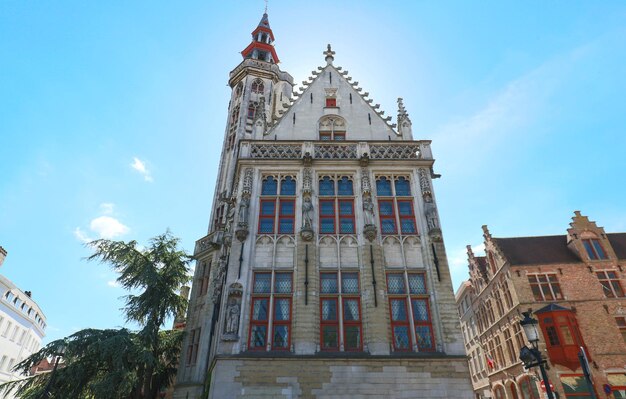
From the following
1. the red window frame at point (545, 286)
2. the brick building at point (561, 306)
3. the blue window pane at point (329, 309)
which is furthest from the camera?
the red window frame at point (545, 286)

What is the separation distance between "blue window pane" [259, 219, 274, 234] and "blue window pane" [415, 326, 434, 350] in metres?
7.07

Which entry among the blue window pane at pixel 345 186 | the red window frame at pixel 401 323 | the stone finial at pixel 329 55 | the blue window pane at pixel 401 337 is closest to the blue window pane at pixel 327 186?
the blue window pane at pixel 345 186

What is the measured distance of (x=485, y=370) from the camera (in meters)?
33.7

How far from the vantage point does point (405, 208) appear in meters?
16.5

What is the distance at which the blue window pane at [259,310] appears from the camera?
13.6 meters

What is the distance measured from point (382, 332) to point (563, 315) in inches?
647

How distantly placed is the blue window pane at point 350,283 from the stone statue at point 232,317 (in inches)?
163

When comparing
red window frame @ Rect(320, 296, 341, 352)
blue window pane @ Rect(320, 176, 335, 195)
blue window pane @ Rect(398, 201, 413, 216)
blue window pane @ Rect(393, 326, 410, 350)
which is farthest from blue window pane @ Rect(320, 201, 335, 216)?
blue window pane @ Rect(393, 326, 410, 350)

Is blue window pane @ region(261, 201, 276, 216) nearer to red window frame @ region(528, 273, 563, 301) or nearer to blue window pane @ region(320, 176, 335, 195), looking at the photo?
blue window pane @ region(320, 176, 335, 195)

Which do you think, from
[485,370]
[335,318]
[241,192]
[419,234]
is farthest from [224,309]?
[485,370]

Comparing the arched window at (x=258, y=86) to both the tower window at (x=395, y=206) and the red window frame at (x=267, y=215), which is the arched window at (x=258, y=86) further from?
the tower window at (x=395, y=206)

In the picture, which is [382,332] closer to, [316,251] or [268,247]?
[316,251]

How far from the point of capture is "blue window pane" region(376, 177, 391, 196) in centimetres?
1697

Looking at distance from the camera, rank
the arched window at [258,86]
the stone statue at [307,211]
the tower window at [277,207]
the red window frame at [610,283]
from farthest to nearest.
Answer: the arched window at [258,86] < the red window frame at [610,283] < the tower window at [277,207] < the stone statue at [307,211]
